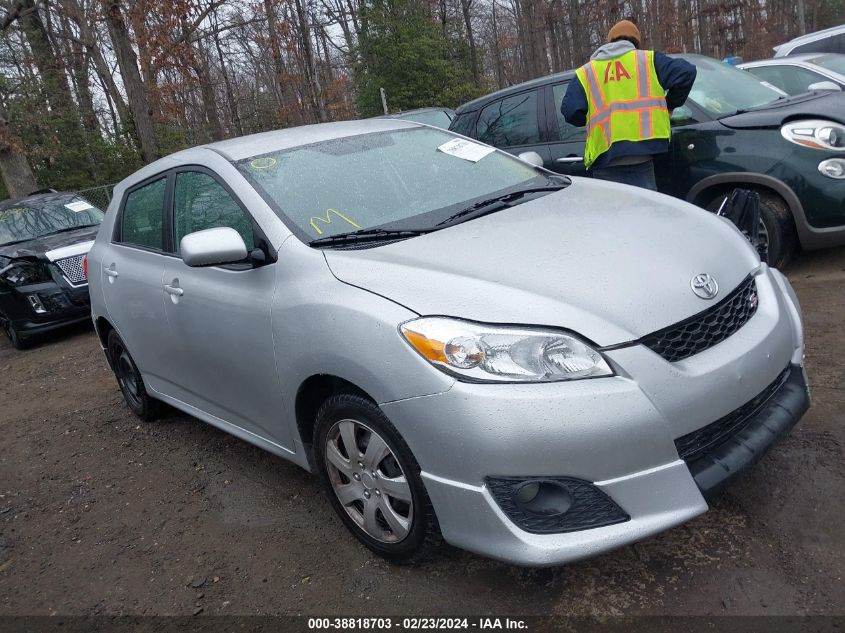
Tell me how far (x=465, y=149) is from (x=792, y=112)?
8.41ft

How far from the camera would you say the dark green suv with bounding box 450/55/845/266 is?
4.58 m

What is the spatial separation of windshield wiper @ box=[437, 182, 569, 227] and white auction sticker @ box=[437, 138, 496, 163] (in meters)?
0.41

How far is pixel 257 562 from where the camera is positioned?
2.90m

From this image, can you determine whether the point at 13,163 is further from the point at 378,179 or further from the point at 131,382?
the point at 378,179

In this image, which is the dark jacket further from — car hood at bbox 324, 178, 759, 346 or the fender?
car hood at bbox 324, 178, 759, 346

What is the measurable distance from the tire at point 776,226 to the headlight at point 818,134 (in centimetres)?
40

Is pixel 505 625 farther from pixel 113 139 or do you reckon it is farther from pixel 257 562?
pixel 113 139

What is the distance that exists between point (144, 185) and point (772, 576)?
370cm

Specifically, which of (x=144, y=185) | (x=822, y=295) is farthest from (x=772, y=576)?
(x=144, y=185)

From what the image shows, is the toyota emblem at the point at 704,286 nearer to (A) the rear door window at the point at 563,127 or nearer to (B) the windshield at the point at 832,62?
(A) the rear door window at the point at 563,127

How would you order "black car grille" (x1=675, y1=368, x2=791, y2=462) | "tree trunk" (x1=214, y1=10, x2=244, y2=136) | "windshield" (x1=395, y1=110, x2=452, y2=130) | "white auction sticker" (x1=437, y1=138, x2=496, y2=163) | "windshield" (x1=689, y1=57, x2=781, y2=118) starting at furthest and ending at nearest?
"tree trunk" (x1=214, y1=10, x2=244, y2=136) < "windshield" (x1=395, y1=110, x2=452, y2=130) < "windshield" (x1=689, y1=57, x2=781, y2=118) < "white auction sticker" (x1=437, y1=138, x2=496, y2=163) < "black car grille" (x1=675, y1=368, x2=791, y2=462)

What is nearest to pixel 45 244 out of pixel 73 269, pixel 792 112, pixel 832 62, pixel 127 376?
pixel 73 269

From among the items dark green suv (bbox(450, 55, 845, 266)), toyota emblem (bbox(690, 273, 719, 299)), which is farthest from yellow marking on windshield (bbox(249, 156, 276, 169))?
dark green suv (bbox(450, 55, 845, 266))

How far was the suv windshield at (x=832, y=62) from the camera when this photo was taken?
7.74 m
